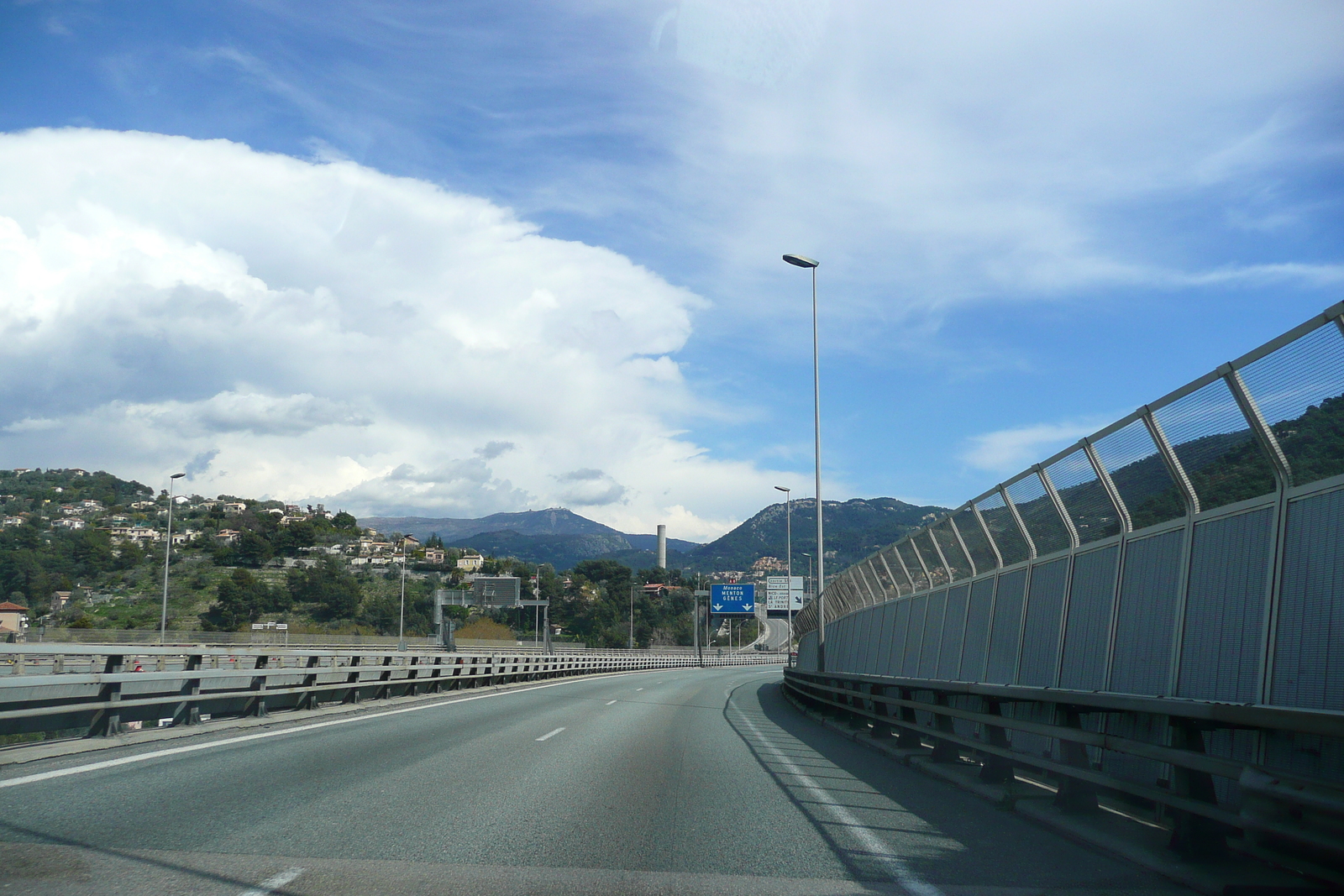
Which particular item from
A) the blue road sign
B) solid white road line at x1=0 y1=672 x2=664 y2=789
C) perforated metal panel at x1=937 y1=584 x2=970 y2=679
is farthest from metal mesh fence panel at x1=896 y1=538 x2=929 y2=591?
the blue road sign

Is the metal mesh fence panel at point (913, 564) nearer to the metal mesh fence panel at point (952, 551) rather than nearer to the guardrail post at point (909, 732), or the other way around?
the metal mesh fence panel at point (952, 551)

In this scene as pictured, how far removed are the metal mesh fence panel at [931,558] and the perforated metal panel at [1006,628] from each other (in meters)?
3.06

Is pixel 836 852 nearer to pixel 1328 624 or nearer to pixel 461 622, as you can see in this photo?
pixel 1328 624

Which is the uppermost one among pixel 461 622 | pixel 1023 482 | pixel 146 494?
pixel 146 494

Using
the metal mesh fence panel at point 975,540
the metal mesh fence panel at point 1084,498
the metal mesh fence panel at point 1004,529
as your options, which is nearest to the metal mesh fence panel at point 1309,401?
the metal mesh fence panel at point 1084,498

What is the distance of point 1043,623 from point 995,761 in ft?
6.81

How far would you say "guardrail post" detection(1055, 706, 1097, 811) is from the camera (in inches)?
309

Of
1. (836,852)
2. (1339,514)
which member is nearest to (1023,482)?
(1339,514)

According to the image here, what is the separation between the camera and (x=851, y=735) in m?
15.5

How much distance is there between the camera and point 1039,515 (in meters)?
11.4

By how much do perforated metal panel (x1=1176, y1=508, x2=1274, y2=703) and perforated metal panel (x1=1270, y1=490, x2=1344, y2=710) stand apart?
226 millimetres

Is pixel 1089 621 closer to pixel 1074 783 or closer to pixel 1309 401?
pixel 1074 783

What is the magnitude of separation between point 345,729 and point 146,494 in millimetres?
168034

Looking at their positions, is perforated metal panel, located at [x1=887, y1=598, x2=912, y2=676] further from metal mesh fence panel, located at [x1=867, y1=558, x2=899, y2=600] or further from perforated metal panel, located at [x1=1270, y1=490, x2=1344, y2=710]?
perforated metal panel, located at [x1=1270, y1=490, x2=1344, y2=710]
